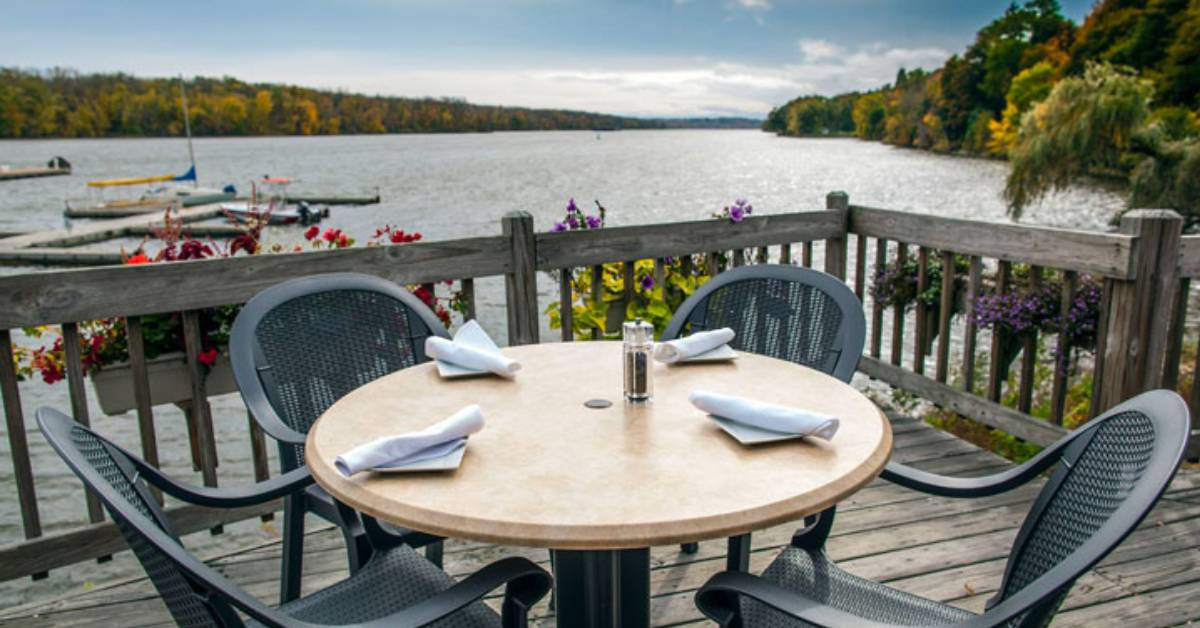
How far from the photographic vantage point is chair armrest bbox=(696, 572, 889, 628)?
122 centimetres

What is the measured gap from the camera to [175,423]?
1000cm

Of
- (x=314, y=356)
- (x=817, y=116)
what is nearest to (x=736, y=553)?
(x=314, y=356)

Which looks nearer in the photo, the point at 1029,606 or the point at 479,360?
the point at 1029,606

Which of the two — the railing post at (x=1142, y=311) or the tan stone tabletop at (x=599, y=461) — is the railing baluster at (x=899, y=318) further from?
the tan stone tabletop at (x=599, y=461)

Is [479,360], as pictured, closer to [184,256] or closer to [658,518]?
[658,518]

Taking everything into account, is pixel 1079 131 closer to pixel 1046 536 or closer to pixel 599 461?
pixel 1046 536

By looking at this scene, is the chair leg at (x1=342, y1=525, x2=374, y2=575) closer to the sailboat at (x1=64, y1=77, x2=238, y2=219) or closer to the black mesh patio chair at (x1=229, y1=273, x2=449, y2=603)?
the black mesh patio chair at (x1=229, y1=273, x2=449, y2=603)

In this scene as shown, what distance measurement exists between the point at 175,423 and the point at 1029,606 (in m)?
10.8

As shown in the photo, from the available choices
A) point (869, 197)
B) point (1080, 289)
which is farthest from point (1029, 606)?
point (869, 197)

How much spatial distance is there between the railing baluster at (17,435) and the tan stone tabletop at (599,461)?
1.31 m

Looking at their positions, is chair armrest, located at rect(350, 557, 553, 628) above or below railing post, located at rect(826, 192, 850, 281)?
below

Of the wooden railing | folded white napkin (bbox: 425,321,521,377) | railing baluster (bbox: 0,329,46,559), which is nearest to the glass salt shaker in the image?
folded white napkin (bbox: 425,321,521,377)

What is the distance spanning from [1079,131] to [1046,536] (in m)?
18.8

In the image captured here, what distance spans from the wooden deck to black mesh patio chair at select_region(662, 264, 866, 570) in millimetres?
432
